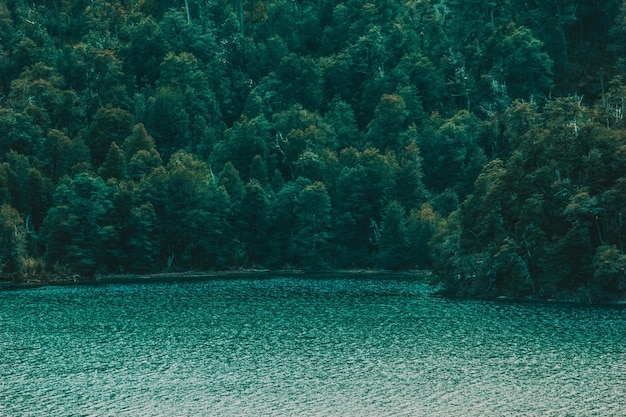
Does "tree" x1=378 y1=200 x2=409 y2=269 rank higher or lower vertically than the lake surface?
higher

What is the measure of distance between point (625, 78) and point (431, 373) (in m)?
112

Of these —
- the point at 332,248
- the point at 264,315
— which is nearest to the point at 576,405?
the point at 264,315

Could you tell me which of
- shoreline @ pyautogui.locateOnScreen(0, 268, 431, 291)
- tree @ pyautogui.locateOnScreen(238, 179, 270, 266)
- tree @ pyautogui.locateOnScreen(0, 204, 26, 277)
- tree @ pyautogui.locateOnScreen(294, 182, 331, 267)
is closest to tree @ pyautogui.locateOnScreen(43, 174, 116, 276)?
shoreline @ pyautogui.locateOnScreen(0, 268, 431, 291)

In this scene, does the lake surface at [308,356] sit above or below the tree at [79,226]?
below

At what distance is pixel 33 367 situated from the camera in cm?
8394

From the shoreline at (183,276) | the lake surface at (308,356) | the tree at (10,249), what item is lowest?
the lake surface at (308,356)

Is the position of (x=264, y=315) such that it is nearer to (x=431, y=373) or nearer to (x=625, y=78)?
(x=431, y=373)

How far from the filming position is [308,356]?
86.3m

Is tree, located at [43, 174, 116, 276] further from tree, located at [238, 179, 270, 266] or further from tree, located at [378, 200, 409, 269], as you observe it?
tree, located at [378, 200, 409, 269]

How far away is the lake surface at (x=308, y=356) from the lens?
69562 millimetres

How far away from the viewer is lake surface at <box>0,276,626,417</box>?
228 ft

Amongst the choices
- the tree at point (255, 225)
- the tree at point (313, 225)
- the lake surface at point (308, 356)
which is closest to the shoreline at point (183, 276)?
the tree at point (313, 225)

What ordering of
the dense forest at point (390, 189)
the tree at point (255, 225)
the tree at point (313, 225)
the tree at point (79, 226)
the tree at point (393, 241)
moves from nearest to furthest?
the dense forest at point (390, 189), the tree at point (79, 226), the tree at point (393, 241), the tree at point (313, 225), the tree at point (255, 225)

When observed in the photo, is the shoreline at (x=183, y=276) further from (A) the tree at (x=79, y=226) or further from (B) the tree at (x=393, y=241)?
(A) the tree at (x=79, y=226)
